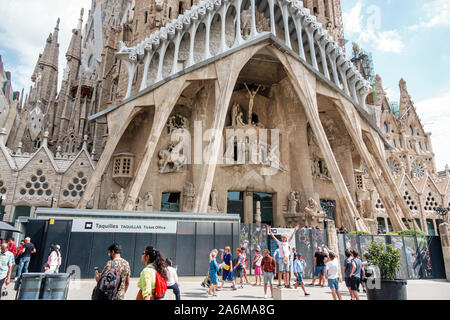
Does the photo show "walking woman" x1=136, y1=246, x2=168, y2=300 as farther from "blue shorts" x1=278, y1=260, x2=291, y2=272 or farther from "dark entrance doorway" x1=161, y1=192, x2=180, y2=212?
"dark entrance doorway" x1=161, y1=192, x2=180, y2=212

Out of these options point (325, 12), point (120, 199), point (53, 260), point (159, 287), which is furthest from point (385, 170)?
point (159, 287)

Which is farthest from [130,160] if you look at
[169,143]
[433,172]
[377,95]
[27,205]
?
[433,172]

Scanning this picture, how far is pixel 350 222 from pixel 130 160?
14758 millimetres

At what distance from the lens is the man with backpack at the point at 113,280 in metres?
3.50

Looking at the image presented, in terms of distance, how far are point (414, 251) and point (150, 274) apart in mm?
13640

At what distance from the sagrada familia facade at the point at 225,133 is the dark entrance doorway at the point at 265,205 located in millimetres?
74

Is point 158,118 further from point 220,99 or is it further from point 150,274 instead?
point 150,274

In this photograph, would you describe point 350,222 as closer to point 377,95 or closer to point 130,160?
A: point 130,160

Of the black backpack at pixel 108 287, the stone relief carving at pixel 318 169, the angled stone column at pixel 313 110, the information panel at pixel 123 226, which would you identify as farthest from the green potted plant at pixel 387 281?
the stone relief carving at pixel 318 169

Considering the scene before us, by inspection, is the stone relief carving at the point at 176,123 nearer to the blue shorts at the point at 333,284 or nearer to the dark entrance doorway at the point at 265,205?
the dark entrance doorway at the point at 265,205

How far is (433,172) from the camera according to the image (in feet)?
119

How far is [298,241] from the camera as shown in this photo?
1225 cm
